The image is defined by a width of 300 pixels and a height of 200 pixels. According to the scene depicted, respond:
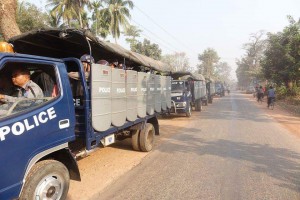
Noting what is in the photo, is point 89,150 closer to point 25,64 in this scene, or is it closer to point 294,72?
point 25,64

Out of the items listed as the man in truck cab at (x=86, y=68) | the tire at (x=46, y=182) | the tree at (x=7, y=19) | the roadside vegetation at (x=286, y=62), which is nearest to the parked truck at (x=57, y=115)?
the tire at (x=46, y=182)

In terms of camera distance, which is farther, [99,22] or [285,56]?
[99,22]

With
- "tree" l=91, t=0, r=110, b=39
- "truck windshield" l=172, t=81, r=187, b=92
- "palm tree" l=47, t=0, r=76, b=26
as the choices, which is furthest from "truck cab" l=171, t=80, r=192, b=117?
"tree" l=91, t=0, r=110, b=39

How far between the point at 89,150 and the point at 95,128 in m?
0.38

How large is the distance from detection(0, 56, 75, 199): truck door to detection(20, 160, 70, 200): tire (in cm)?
14

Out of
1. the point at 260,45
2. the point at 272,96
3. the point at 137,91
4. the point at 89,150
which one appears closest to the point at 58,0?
the point at 272,96

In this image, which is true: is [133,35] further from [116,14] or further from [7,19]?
[7,19]

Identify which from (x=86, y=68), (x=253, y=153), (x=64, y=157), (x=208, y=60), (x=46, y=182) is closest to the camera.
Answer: (x=46, y=182)

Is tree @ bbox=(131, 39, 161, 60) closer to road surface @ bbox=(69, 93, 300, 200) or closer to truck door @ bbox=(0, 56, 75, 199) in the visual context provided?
road surface @ bbox=(69, 93, 300, 200)

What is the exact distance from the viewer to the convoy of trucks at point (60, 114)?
10.9ft

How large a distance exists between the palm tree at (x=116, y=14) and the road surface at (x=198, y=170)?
2858 cm

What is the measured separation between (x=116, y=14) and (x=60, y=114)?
3372cm

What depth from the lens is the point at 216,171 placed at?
5.91 m

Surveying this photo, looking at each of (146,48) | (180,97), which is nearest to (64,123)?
(180,97)
